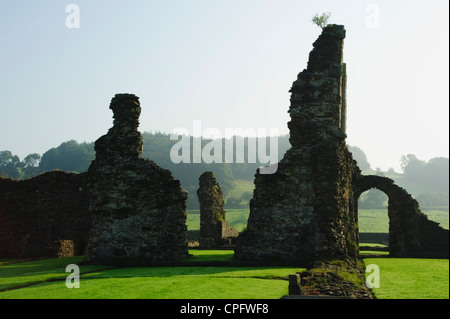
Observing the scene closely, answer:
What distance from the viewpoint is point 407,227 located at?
22.5 meters

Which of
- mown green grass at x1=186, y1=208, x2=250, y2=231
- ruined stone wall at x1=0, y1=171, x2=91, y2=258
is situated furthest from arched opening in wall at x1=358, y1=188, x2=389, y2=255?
mown green grass at x1=186, y1=208, x2=250, y2=231

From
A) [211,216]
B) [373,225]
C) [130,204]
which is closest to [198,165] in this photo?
[373,225]

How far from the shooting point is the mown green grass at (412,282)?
9.41 m

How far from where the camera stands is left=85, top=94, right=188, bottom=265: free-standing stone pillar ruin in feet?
50.4

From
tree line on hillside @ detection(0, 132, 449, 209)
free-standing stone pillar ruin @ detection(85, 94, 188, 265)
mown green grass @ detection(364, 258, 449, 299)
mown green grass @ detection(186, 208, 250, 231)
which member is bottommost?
mown green grass @ detection(186, 208, 250, 231)

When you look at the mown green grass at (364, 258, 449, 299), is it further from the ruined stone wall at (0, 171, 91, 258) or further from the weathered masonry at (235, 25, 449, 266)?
the ruined stone wall at (0, 171, 91, 258)

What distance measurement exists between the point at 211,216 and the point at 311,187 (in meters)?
12.6

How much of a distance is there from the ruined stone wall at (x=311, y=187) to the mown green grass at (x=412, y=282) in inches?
68.7

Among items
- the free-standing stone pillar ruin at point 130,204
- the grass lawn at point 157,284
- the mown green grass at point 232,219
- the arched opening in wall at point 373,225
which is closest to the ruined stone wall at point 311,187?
the grass lawn at point 157,284

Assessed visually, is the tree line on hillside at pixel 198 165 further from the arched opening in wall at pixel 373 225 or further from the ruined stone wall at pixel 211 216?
the ruined stone wall at pixel 211 216

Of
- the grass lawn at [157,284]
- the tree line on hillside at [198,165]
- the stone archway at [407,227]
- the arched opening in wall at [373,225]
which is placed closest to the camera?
the grass lawn at [157,284]

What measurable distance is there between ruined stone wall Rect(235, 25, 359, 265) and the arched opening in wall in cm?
795
